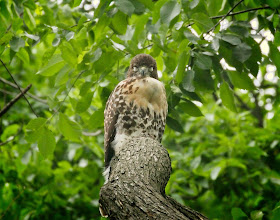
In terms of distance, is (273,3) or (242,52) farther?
(273,3)

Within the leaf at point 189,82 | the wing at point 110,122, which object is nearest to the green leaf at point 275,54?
the leaf at point 189,82

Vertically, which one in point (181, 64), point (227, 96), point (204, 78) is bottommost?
point (227, 96)

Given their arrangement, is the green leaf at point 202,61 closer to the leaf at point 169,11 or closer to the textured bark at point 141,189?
the leaf at point 169,11

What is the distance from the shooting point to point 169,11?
368 centimetres

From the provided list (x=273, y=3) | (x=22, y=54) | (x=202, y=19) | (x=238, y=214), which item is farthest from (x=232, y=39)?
(x=22, y=54)

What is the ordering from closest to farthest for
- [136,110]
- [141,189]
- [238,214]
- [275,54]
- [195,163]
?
[141,189] → [238,214] → [275,54] → [136,110] → [195,163]

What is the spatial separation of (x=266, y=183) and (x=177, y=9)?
389cm

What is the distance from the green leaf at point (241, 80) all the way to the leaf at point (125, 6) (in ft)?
3.88

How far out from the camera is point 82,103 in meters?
4.59

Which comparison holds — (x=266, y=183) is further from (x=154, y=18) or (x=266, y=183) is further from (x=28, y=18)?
(x=28, y=18)

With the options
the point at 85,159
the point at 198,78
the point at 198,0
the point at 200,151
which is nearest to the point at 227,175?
the point at 200,151

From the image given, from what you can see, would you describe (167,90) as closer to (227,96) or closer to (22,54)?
(227,96)

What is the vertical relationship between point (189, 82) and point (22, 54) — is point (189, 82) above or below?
above

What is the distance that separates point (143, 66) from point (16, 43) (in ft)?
4.87
